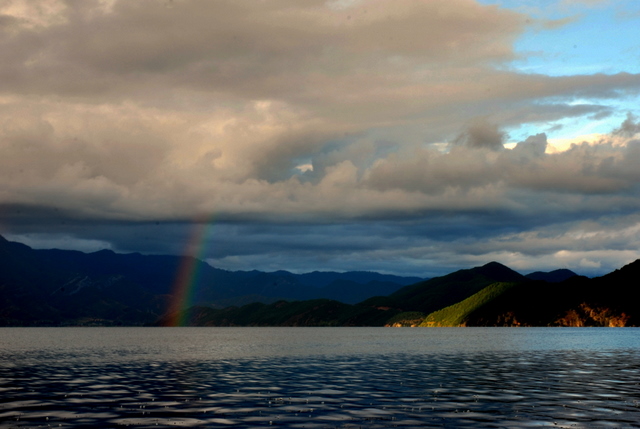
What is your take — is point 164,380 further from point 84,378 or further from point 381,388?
point 381,388

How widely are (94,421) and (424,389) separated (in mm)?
39871

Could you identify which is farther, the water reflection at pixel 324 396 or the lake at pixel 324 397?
the water reflection at pixel 324 396

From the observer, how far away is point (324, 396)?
70.6m

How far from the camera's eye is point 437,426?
50750mm

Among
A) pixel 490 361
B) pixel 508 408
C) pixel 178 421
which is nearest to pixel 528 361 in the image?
pixel 490 361

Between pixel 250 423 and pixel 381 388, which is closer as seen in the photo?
pixel 250 423

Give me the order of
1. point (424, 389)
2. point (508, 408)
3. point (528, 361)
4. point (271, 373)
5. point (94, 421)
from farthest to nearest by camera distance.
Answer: point (528, 361), point (271, 373), point (424, 389), point (508, 408), point (94, 421)

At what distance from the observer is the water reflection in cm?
5412

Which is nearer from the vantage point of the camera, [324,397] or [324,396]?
[324,397]

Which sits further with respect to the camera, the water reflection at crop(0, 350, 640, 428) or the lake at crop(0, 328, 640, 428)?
the water reflection at crop(0, 350, 640, 428)

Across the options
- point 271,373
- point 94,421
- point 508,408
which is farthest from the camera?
point 271,373

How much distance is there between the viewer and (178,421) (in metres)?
54.1

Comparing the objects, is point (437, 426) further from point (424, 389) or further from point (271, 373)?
point (271, 373)

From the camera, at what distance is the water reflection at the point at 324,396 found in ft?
178
